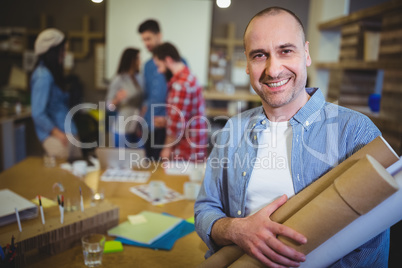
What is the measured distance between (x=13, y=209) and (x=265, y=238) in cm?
117

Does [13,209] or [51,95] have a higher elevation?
[51,95]

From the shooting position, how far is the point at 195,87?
2918mm

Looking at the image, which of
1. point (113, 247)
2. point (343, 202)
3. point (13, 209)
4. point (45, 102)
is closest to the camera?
point (343, 202)

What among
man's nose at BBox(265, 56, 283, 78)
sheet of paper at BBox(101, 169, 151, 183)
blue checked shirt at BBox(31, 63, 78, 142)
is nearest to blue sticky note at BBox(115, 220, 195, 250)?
sheet of paper at BBox(101, 169, 151, 183)

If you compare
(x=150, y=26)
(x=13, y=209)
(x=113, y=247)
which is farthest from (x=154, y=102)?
(x=113, y=247)

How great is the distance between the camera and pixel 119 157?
2.39 m

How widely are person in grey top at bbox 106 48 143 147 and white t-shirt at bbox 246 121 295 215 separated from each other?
103 inches

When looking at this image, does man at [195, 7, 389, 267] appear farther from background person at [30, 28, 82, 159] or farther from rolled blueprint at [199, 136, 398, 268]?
background person at [30, 28, 82, 159]

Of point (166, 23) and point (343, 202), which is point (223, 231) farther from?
point (166, 23)

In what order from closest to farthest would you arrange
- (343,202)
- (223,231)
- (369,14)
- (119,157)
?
1. (343,202)
2. (223,231)
3. (369,14)
4. (119,157)

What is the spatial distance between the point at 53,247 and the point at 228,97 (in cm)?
410

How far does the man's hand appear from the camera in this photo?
35.6 inches

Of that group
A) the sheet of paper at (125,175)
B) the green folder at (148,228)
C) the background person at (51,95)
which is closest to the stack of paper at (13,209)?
the green folder at (148,228)

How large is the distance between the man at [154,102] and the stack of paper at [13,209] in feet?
5.97
